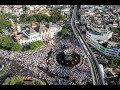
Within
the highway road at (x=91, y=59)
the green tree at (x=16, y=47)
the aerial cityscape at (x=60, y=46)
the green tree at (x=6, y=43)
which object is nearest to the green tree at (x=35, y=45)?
the aerial cityscape at (x=60, y=46)

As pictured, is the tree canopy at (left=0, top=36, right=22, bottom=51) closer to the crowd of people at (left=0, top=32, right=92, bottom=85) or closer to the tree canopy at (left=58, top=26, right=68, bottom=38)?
the crowd of people at (left=0, top=32, right=92, bottom=85)

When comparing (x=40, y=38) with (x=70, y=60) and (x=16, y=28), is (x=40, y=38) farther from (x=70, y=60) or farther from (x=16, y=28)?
→ (x=70, y=60)

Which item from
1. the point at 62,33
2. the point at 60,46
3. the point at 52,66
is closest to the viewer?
the point at 52,66

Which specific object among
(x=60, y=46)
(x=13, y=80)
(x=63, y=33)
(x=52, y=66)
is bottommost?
(x=52, y=66)

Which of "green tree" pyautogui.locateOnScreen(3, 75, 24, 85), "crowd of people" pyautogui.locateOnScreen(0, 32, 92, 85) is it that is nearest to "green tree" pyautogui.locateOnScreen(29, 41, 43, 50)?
"crowd of people" pyautogui.locateOnScreen(0, 32, 92, 85)

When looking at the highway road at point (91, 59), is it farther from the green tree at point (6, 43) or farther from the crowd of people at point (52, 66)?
the green tree at point (6, 43)

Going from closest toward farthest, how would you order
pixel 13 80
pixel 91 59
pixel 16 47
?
pixel 13 80 < pixel 91 59 < pixel 16 47

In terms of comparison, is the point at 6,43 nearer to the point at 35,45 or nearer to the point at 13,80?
the point at 35,45

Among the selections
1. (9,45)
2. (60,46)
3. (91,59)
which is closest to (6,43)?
(9,45)
